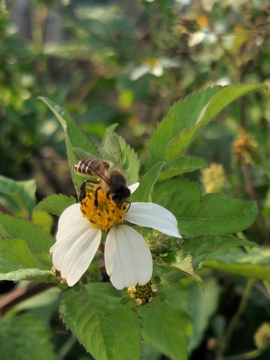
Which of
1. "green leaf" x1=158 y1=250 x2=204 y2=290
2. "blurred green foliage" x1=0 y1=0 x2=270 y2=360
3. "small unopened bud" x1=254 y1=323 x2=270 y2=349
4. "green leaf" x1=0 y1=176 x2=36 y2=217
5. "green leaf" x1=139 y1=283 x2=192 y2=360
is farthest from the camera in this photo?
"blurred green foliage" x1=0 y1=0 x2=270 y2=360

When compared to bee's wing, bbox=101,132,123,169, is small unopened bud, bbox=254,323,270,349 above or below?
below

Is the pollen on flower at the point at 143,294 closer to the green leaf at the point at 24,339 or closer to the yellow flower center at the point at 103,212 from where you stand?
the yellow flower center at the point at 103,212

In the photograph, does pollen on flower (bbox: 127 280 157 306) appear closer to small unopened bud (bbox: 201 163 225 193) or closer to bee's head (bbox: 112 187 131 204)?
bee's head (bbox: 112 187 131 204)

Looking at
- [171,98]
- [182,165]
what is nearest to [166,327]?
[182,165]

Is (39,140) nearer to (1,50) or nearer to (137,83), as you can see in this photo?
(1,50)

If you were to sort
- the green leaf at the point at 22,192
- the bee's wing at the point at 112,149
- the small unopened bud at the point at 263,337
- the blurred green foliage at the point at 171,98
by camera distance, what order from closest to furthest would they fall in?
the bee's wing at the point at 112,149 < the green leaf at the point at 22,192 < the small unopened bud at the point at 263,337 < the blurred green foliage at the point at 171,98

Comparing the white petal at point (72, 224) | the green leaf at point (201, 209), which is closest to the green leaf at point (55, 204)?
the white petal at point (72, 224)

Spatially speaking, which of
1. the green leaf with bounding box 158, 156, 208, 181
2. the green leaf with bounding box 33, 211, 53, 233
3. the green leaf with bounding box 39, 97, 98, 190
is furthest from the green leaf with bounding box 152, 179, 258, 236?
the green leaf with bounding box 33, 211, 53, 233
